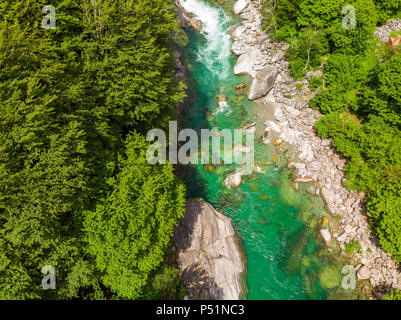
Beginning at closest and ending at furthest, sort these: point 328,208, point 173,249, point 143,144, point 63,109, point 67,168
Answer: point 67,168 < point 63,109 < point 143,144 < point 173,249 < point 328,208

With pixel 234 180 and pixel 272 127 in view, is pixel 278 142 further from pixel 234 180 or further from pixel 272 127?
pixel 234 180

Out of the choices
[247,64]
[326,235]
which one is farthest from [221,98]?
[326,235]

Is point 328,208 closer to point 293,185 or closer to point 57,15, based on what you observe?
point 293,185

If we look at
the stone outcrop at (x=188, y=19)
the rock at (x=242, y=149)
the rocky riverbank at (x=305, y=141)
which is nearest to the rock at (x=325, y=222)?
the rocky riverbank at (x=305, y=141)

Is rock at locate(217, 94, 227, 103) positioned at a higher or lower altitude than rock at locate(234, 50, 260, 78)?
lower

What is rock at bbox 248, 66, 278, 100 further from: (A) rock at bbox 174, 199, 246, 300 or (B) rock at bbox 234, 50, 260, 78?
(A) rock at bbox 174, 199, 246, 300

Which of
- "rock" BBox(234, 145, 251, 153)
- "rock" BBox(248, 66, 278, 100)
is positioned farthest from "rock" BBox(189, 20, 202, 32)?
"rock" BBox(234, 145, 251, 153)
